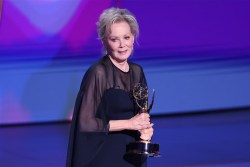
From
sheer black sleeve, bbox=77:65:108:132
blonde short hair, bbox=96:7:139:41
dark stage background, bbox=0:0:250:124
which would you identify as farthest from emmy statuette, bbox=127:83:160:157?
dark stage background, bbox=0:0:250:124

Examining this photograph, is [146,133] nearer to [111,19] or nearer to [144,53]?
[111,19]

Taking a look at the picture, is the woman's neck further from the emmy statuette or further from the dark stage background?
the dark stage background

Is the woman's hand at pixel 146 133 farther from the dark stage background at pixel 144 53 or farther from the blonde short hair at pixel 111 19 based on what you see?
the dark stage background at pixel 144 53

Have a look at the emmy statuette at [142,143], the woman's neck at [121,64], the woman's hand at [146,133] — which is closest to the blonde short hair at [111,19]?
the woman's neck at [121,64]

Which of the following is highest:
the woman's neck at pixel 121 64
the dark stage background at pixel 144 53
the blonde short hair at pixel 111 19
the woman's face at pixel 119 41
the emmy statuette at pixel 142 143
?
the dark stage background at pixel 144 53

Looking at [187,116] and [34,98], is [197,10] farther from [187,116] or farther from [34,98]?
[34,98]

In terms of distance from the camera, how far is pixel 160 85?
7.01 metres

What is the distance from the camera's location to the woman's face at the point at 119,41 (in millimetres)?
2234

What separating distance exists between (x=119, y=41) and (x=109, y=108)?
0.87 ft

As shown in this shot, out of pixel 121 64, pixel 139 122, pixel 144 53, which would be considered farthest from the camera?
pixel 144 53

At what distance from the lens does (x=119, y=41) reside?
7.39ft

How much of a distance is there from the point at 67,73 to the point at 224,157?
2413mm

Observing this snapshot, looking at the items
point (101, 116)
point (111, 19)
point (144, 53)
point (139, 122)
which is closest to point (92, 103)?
point (101, 116)

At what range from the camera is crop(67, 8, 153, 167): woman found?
7.32 feet
